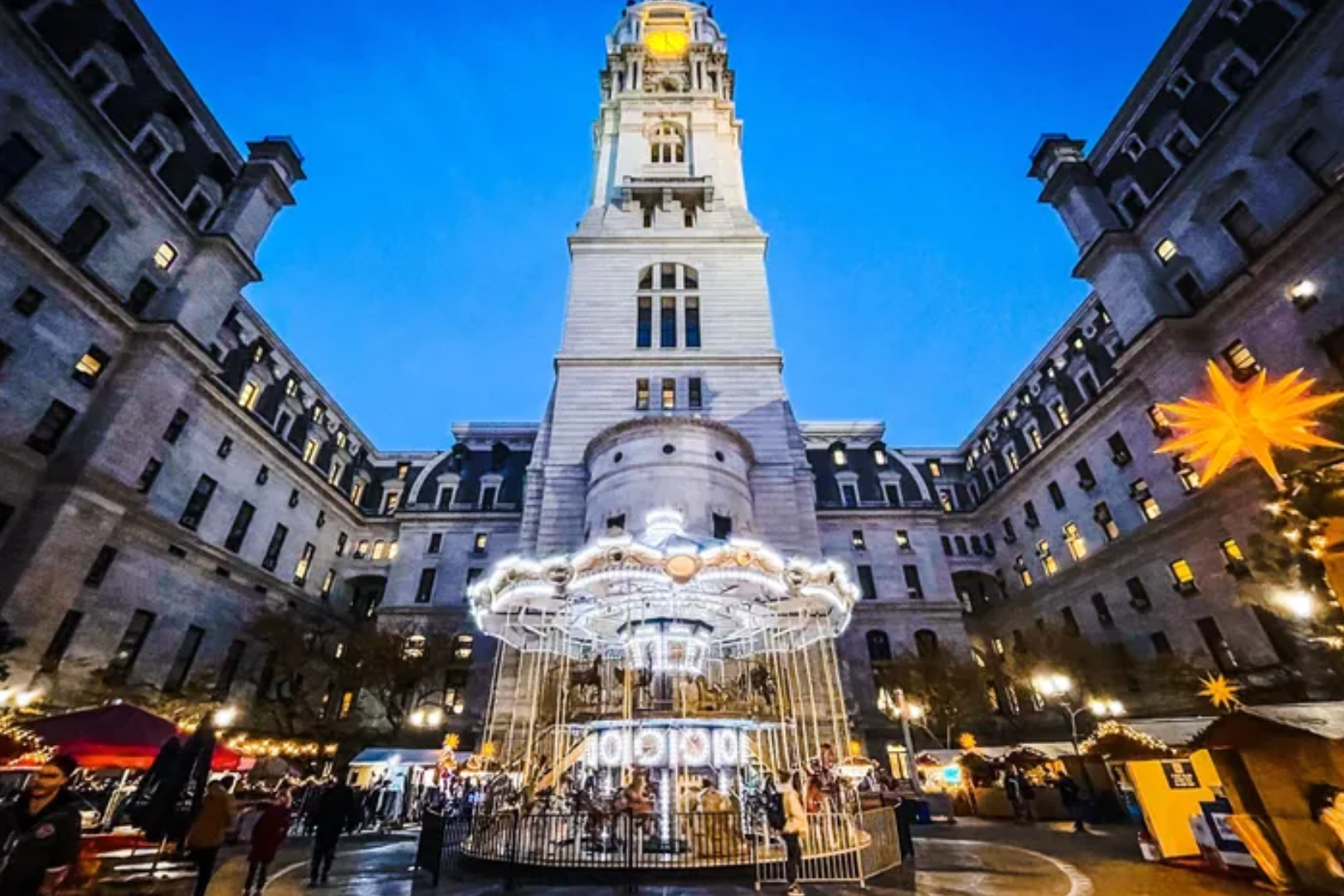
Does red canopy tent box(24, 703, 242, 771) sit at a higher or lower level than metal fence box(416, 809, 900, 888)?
higher

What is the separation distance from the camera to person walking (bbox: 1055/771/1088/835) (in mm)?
19031

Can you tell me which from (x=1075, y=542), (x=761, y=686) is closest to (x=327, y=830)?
(x=761, y=686)

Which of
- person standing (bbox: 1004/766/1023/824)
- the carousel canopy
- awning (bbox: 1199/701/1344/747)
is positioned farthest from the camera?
person standing (bbox: 1004/766/1023/824)

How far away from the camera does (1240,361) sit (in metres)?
23.7

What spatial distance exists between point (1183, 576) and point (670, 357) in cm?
2669

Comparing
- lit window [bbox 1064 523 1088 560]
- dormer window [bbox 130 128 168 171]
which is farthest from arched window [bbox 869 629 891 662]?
dormer window [bbox 130 128 168 171]

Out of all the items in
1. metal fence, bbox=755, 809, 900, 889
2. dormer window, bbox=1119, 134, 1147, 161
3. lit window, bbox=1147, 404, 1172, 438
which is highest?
dormer window, bbox=1119, 134, 1147, 161

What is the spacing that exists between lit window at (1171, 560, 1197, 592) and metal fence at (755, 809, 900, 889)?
22.6 meters

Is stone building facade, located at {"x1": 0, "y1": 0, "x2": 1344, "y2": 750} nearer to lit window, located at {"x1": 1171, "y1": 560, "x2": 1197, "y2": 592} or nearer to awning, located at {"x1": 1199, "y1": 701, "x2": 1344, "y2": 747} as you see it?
lit window, located at {"x1": 1171, "y1": 560, "x2": 1197, "y2": 592}

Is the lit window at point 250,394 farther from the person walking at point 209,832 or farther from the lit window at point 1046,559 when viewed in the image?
the lit window at point 1046,559

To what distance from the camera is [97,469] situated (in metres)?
22.5

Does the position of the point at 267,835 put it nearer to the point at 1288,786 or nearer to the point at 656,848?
the point at 656,848

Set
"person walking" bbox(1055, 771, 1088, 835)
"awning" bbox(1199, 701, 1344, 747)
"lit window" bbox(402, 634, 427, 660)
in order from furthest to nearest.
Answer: "lit window" bbox(402, 634, 427, 660)
"person walking" bbox(1055, 771, 1088, 835)
"awning" bbox(1199, 701, 1344, 747)

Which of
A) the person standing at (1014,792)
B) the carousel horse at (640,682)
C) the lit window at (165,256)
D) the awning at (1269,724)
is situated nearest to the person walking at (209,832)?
the carousel horse at (640,682)
